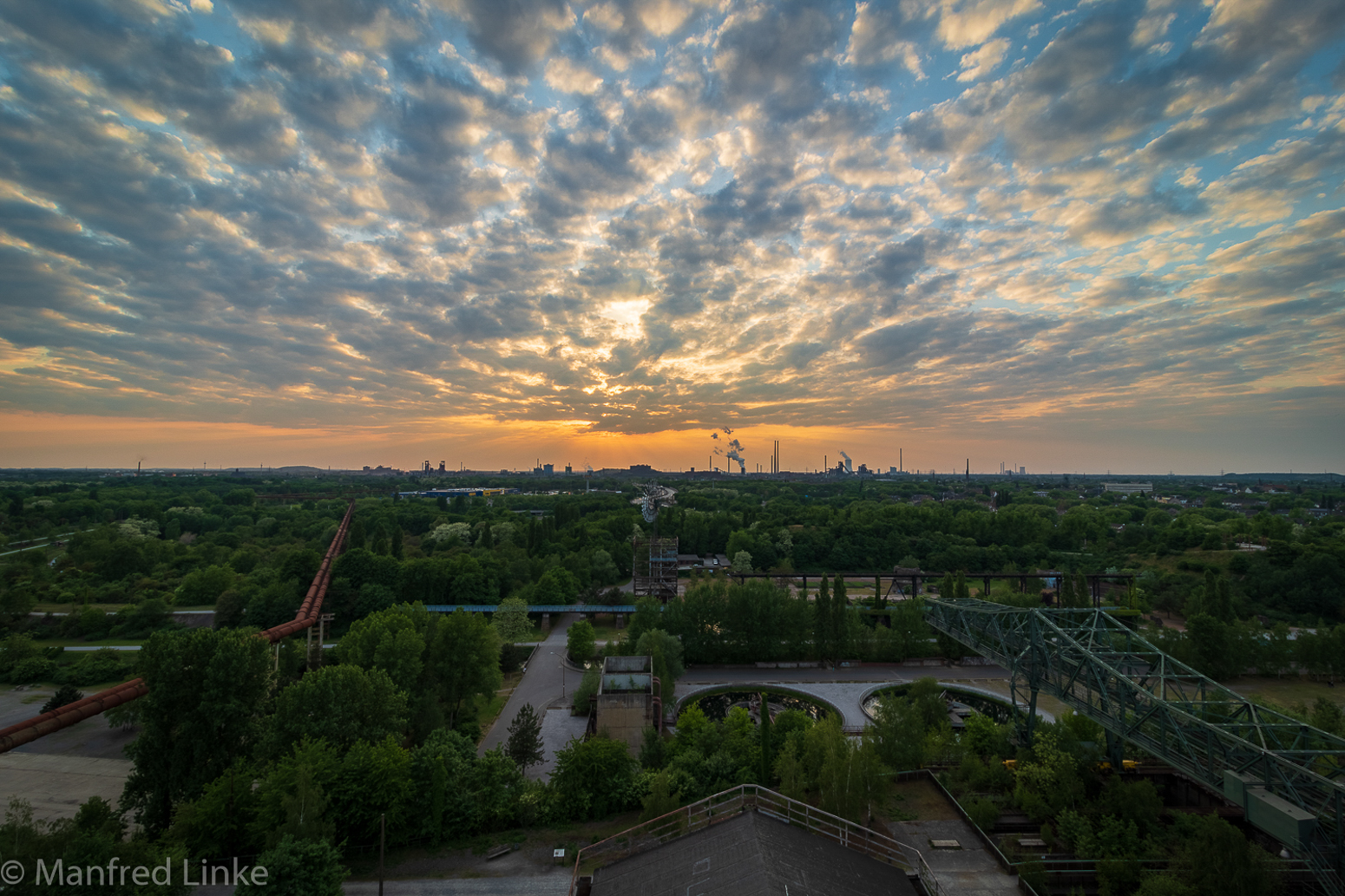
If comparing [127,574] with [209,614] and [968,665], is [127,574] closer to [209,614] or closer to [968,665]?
[209,614]

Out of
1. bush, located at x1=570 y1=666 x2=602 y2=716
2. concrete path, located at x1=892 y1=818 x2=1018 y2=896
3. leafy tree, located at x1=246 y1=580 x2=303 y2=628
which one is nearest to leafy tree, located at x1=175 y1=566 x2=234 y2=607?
leafy tree, located at x1=246 y1=580 x2=303 y2=628

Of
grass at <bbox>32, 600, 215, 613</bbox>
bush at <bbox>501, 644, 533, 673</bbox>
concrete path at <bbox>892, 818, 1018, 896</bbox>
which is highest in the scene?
concrete path at <bbox>892, 818, 1018, 896</bbox>

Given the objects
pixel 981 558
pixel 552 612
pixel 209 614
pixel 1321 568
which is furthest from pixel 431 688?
pixel 1321 568

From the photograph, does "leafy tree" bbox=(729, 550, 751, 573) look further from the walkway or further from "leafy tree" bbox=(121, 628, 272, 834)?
"leafy tree" bbox=(121, 628, 272, 834)

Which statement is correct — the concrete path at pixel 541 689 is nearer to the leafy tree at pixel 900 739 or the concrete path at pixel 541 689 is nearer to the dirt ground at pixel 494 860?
the dirt ground at pixel 494 860

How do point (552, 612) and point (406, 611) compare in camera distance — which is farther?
point (552, 612)

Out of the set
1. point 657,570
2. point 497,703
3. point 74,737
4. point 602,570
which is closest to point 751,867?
point 497,703
